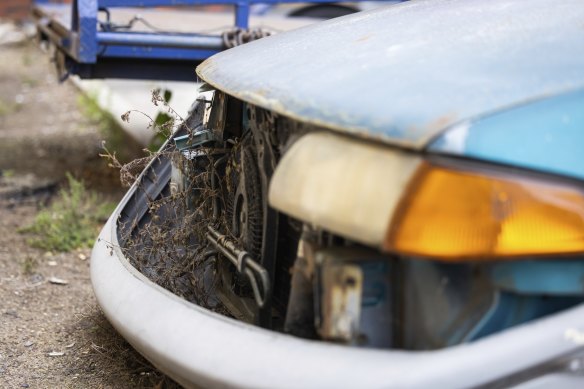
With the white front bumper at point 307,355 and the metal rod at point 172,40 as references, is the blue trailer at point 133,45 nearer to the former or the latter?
the metal rod at point 172,40

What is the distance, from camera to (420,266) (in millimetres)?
1841

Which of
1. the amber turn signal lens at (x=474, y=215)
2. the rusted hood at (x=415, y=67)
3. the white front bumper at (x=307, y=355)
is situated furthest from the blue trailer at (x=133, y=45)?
the amber turn signal lens at (x=474, y=215)

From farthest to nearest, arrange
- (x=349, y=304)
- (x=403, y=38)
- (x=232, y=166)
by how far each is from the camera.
Result: (x=232, y=166) < (x=403, y=38) < (x=349, y=304)

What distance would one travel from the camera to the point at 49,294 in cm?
375

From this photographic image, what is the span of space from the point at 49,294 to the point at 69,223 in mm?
882

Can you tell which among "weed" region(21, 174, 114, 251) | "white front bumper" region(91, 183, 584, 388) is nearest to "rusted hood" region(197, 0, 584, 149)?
"white front bumper" region(91, 183, 584, 388)

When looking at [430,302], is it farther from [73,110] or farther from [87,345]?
[73,110]

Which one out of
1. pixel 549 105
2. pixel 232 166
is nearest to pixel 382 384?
pixel 549 105

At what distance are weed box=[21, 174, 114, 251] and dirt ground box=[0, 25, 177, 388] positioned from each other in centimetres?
7

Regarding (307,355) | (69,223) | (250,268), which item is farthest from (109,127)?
(307,355)

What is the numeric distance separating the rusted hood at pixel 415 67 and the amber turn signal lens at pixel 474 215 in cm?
10

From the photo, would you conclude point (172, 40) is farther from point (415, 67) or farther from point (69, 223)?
point (415, 67)

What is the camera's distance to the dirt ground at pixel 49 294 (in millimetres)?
2945

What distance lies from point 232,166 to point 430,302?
1030 millimetres
